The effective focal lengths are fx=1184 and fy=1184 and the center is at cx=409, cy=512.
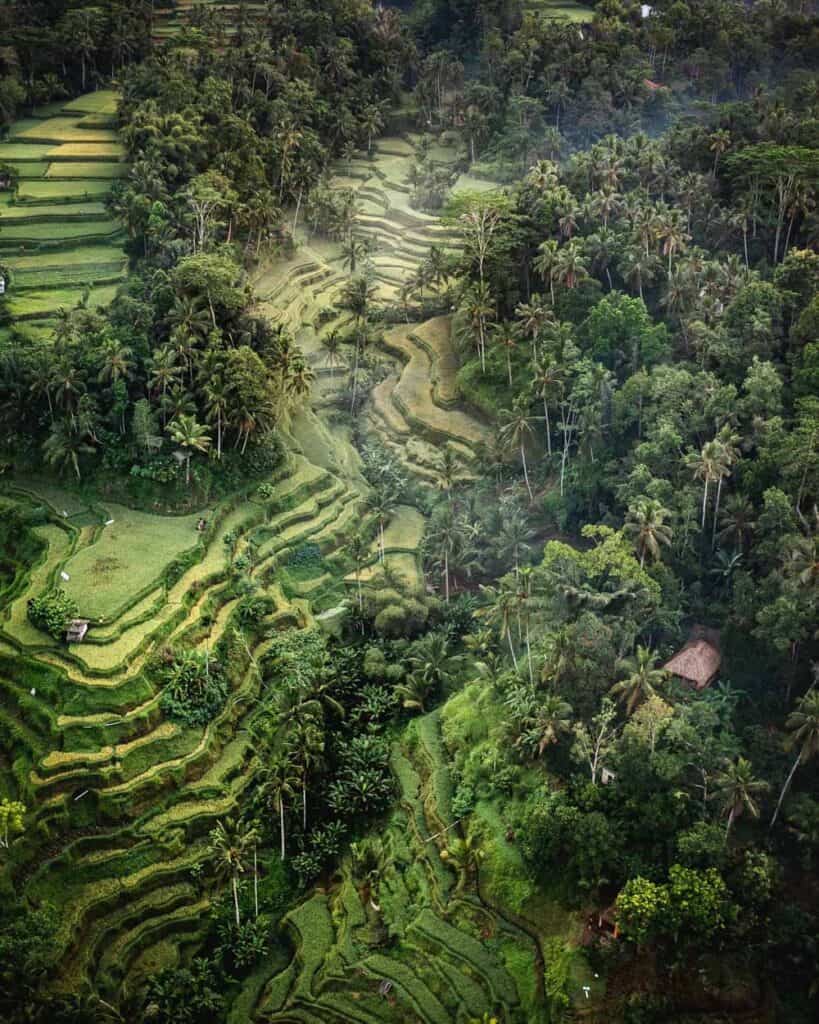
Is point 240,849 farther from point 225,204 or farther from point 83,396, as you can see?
point 225,204

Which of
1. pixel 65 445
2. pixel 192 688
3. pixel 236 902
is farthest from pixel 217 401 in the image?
pixel 236 902

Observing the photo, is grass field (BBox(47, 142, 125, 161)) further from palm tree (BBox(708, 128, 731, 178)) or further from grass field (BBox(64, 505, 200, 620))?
palm tree (BBox(708, 128, 731, 178))

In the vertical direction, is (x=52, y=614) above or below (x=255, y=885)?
above

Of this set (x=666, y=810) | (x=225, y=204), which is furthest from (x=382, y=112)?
(x=666, y=810)

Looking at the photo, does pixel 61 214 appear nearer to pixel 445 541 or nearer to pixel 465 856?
pixel 445 541

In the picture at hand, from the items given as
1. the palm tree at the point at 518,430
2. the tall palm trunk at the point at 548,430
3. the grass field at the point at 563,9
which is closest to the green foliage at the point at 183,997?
the palm tree at the point at 518,430

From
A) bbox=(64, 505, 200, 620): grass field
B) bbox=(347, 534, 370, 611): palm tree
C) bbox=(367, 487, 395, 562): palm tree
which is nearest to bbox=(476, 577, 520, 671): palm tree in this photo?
bbox=(347, 534, 370, 611): palm tree
